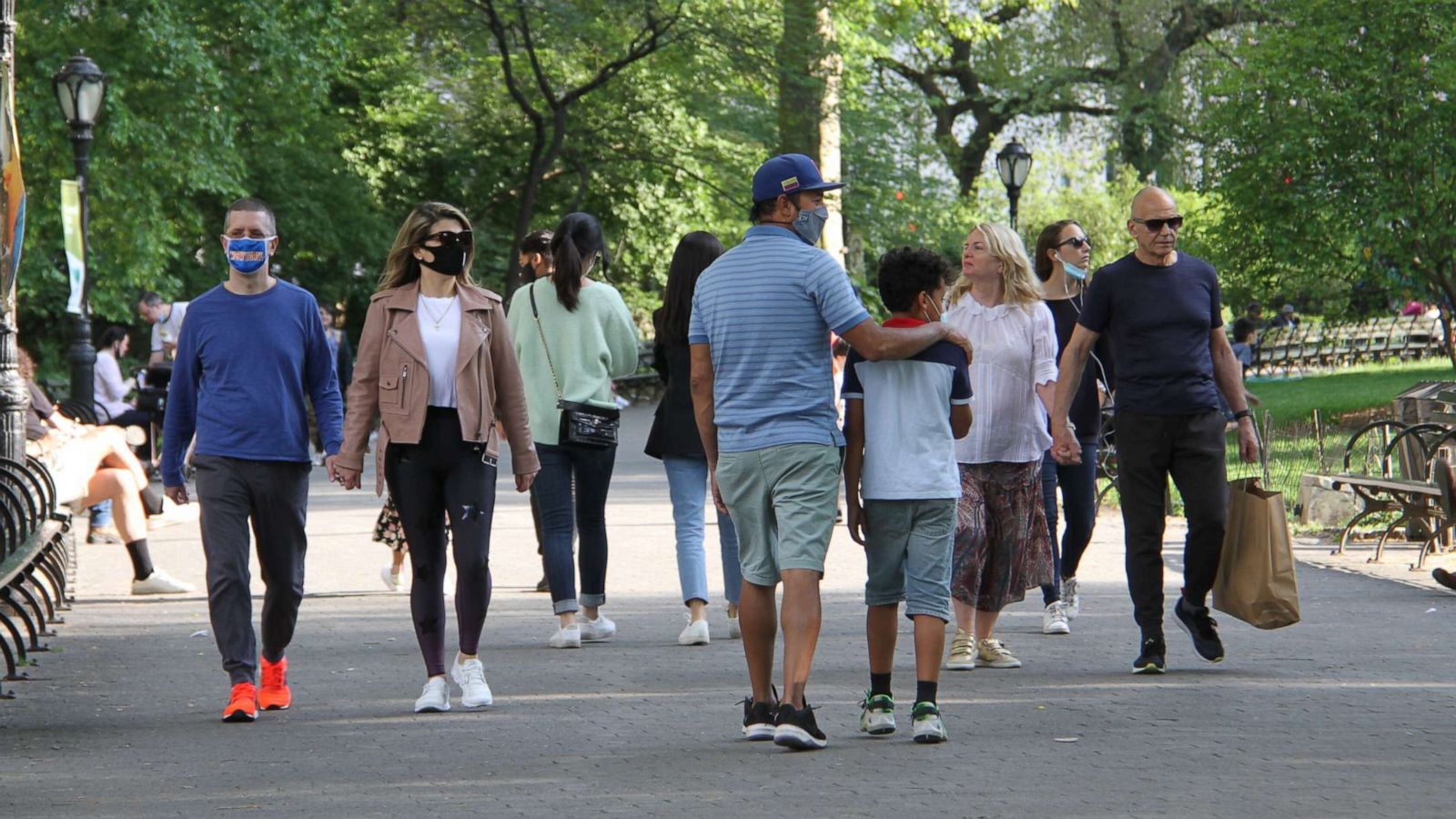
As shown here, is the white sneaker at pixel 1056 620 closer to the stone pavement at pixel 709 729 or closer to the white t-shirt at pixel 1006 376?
the stone pavement at pixel 709 729

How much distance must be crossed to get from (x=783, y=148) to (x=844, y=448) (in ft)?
64.5

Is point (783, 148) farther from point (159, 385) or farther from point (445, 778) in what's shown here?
point (445, 778)

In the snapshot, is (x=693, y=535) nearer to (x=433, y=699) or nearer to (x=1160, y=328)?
(x=433, y=699)

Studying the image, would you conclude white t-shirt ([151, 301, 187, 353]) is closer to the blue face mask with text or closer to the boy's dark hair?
the blue face mask with text

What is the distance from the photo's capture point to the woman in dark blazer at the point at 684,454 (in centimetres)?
915

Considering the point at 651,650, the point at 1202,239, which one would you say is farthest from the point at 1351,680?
the point at 1202,239

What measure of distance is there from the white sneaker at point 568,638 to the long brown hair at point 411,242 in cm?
234

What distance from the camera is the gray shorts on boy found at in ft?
21.8

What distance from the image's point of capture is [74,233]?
14891 mm

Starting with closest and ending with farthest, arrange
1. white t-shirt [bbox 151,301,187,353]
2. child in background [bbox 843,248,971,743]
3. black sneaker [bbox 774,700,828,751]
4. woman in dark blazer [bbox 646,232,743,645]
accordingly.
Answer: black sneaker [bbox 774,700,828,751]
child in background [bbox 843,248,971,743]
woman in dark blazer [bbox 646,232,743,645]
white t-shirt [bbox 151,301,187,353]

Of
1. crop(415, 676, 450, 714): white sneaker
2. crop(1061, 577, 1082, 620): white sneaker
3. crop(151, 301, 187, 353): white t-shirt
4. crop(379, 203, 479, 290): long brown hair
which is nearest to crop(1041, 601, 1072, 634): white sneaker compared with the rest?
crop(1061, 577, 1082, 620): white sneaker

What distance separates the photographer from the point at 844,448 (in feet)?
22.4

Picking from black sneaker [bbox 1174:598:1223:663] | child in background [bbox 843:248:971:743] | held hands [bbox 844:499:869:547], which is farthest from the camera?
black sneaker [bbox 1174:598:1223:663]

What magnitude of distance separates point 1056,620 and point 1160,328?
1.84m
